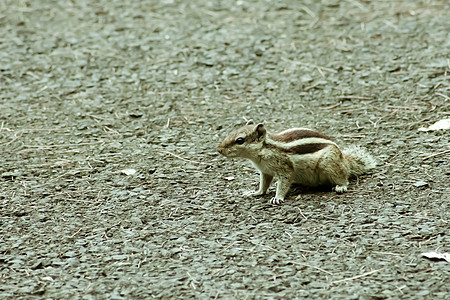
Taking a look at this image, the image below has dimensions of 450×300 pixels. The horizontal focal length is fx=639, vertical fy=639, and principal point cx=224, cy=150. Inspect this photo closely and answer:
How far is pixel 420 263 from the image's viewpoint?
326 centimetres

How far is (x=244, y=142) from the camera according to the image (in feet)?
13.4

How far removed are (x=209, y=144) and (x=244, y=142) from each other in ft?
3.27

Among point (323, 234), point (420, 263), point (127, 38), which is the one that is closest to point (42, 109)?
point (127, 38)

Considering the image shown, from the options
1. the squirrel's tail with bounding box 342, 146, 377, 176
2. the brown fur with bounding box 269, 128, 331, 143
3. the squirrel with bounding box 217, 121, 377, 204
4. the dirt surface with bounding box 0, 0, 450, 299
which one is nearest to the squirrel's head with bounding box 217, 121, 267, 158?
the squirrel with bounding box 217, 121, 377, 204

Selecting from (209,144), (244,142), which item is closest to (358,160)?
(244,142)

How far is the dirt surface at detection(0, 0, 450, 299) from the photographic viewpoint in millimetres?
3344

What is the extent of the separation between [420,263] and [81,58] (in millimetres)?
4511

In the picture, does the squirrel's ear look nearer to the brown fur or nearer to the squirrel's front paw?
the brown fur

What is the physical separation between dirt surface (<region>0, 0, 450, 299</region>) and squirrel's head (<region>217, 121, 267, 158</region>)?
33 cm

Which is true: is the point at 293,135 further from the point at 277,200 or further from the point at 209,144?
the point at 209,144

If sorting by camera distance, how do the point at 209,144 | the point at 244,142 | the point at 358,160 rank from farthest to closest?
1. the point at 209,144
2. the point at 358,160
3. the point at 244,142

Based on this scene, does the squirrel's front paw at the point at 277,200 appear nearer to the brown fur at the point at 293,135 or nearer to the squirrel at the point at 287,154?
the squirrel at the point at 287,154

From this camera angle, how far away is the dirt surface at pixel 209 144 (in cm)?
334

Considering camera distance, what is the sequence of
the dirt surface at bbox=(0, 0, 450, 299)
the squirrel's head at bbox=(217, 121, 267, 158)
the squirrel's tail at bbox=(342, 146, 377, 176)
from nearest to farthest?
the dirt surface at bbox=(0, 0, 450, 299) → the squirrel's head at bbox=(217, 121, 267, 158) → the squirrel's tail at bbox=(342, 146, 377, 176)
